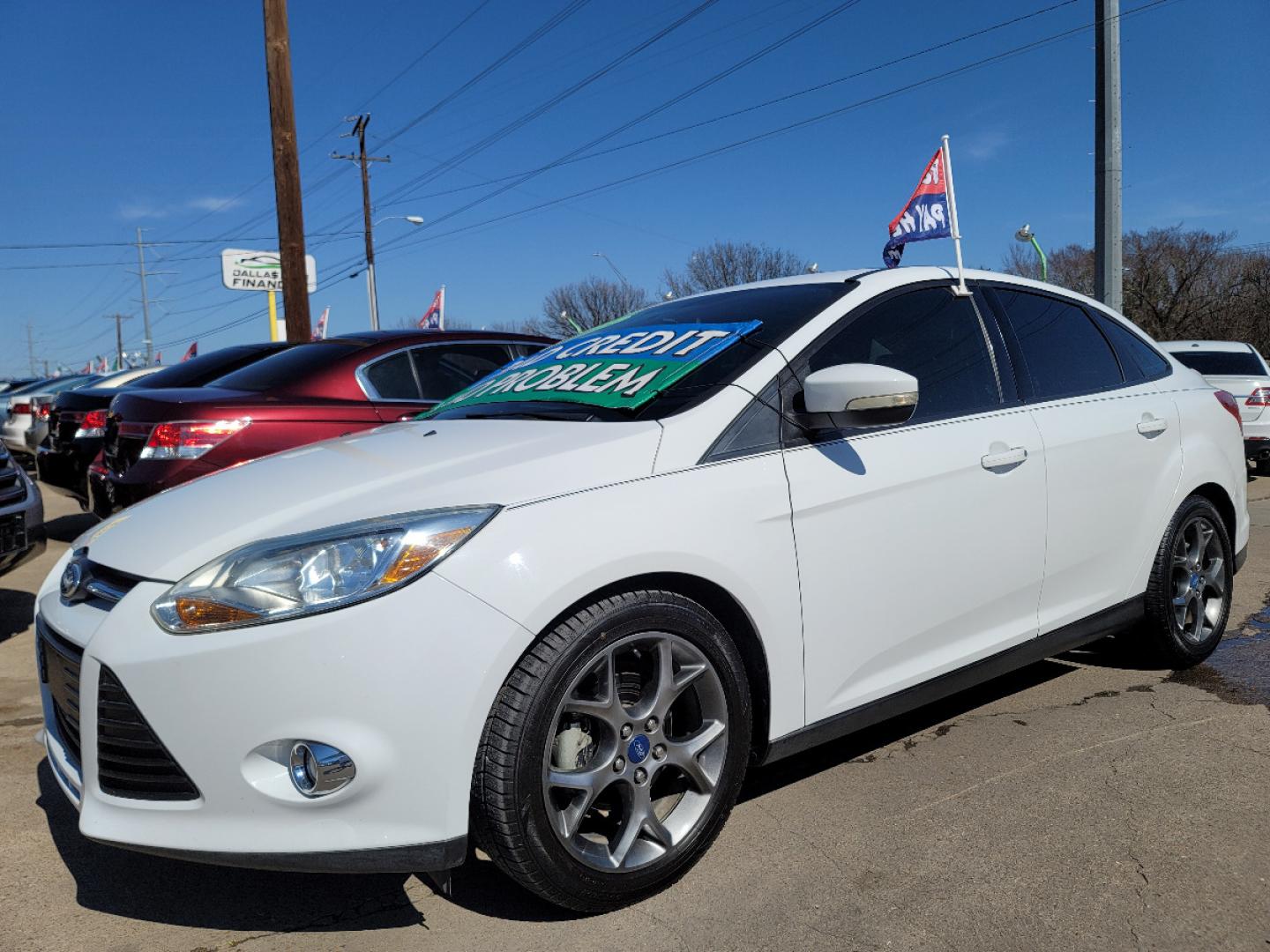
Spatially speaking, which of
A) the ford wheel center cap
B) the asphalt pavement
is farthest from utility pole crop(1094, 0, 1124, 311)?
the ford wheel center cap

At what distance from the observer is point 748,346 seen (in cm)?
289

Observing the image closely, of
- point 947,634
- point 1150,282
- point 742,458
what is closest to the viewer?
point 742,458

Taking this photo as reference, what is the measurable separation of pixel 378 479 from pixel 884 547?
4.47 ft

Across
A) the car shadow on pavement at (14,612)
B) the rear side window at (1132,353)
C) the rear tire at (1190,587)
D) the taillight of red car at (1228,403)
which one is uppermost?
the rear side window at (1132,353)

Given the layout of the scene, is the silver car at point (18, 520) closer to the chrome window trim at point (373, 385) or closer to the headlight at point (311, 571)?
the chrome window trim at point (373, 385)

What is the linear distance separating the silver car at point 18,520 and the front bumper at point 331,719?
3.25 metres

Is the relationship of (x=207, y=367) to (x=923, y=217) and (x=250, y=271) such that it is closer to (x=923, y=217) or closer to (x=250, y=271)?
(x=923, y=217)

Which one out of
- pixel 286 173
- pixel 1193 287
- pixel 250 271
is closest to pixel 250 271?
pixel 250 271

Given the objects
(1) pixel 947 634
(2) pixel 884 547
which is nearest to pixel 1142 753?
(1) pixel 947 634

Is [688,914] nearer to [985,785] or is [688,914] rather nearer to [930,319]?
[985,785]

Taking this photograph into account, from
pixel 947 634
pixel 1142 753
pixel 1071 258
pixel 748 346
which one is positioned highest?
pixel 1071 258

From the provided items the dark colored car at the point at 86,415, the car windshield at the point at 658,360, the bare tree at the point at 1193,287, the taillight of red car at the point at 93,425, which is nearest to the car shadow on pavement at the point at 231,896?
the car windshield at the point at 658,360

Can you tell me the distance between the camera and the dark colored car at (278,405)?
17.3 ft

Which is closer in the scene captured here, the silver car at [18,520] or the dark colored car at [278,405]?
the silver car at [18,520]
